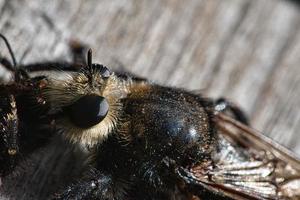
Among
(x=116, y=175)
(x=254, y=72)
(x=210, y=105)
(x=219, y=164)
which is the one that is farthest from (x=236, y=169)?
(x=254, y=72)

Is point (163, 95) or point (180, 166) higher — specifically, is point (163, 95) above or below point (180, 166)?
above

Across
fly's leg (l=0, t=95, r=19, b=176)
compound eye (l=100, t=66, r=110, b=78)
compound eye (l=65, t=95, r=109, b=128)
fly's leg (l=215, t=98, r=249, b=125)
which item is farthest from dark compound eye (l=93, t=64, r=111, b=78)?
fly's leg (l=215, t=98, r=249, b=125)

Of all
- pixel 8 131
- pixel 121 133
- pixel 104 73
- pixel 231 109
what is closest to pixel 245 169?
pixel 231 109

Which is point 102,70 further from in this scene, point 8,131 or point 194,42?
point 194,42

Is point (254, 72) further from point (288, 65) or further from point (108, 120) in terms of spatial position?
point (108, 120)

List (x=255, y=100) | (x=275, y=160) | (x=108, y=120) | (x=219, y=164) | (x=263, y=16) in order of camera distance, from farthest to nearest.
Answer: (x=263, y=16) → (x=255, y=100) → (x=275, y=160) → (x=219, y=164) → (x=108, y=120)

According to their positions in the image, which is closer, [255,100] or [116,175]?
[116,175]

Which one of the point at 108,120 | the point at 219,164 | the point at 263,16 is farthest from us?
the point at 263,16

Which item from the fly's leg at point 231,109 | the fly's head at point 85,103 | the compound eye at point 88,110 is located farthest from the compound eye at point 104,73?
the fly's leg at point 231,109
